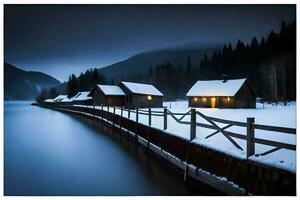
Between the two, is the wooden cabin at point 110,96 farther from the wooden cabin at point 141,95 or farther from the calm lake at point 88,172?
the calm lake at point 88,172

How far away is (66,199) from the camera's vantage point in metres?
6.09

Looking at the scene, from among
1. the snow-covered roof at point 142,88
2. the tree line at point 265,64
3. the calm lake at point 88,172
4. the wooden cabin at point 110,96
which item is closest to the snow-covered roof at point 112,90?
the wooden cabin at point 110,96

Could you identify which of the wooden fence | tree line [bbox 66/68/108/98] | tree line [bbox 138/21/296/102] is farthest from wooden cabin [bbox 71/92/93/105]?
the wooden fence

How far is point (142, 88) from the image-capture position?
31328 mm

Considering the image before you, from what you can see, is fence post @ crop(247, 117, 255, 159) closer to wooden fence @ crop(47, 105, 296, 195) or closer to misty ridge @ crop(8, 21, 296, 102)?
wooden fence @ crop(47, 105, 296, 195)

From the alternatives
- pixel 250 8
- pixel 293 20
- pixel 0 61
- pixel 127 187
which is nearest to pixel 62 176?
pixel 127 187

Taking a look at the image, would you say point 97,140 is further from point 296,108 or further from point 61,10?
point 296,108

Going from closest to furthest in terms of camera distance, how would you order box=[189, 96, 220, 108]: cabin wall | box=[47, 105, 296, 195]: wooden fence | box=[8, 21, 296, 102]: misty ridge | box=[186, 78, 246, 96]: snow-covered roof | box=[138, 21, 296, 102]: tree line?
1. box=[47, 105, 296, 195]: wooden fence
2. box=[138, 21, 296, 102]: tree line
3. box=[8, 21, 296, 102]: misty ridge
4. box=[186, 78, 246, 96]: snow-covered roof
5. box=[189, 96, 220, 108]: cabin wall

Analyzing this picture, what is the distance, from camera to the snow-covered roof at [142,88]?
1186 inches

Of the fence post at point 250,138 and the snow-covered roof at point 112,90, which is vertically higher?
the snow-covered roof at point 112,90

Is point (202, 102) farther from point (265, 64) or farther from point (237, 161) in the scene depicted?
point (237, 161)

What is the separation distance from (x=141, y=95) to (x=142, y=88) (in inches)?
52.3

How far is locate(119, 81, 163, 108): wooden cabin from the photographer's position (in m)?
29.6

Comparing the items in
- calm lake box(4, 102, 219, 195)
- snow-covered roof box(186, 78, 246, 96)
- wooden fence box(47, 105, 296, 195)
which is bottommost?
calm lake box(4, 102, 219, 195)
